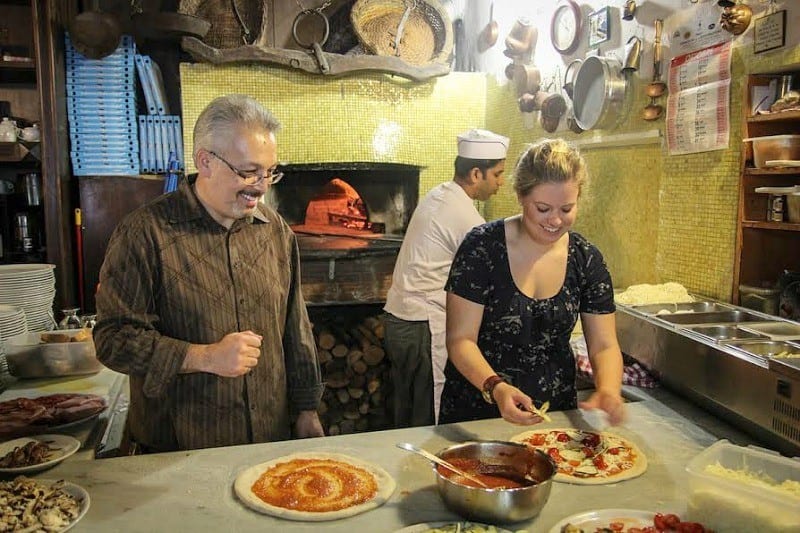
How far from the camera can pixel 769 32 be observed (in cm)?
264

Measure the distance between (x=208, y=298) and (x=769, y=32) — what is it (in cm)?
237

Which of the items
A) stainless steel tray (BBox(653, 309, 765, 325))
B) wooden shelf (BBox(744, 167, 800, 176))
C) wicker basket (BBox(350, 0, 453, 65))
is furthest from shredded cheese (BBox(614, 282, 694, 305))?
wicker basket (BBox(350, 0, 453, 65))

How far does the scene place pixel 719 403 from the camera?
7.48 ft

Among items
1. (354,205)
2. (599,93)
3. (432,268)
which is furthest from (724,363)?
(354,205)

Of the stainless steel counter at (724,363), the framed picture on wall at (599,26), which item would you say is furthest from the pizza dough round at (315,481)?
the framed picture on wall at (599,26)

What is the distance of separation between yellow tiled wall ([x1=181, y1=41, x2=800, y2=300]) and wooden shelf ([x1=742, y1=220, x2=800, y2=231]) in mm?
98

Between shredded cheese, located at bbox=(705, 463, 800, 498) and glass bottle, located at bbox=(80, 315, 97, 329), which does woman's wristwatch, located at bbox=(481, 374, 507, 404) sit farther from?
glass bottle, located at bbox=(80, 315, 97, 329)

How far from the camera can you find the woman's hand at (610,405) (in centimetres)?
203

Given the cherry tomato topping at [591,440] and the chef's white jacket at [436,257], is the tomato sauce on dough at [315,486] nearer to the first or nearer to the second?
the cherry tomato topping at [591,440]

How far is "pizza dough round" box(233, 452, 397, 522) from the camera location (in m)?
1.59

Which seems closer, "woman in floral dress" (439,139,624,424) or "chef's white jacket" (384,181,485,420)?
"woman in floral dress" (439,139,624,424)

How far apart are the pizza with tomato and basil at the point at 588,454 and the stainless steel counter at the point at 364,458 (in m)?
0.03

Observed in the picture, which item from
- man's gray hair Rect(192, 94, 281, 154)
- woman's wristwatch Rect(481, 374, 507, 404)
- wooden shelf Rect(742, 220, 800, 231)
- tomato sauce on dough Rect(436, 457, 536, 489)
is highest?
man's gray hair Rect(192, 94, 281, 154)

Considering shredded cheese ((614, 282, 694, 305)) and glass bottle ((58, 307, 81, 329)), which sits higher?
shredded cheese ((614, 282, 694, 305))
